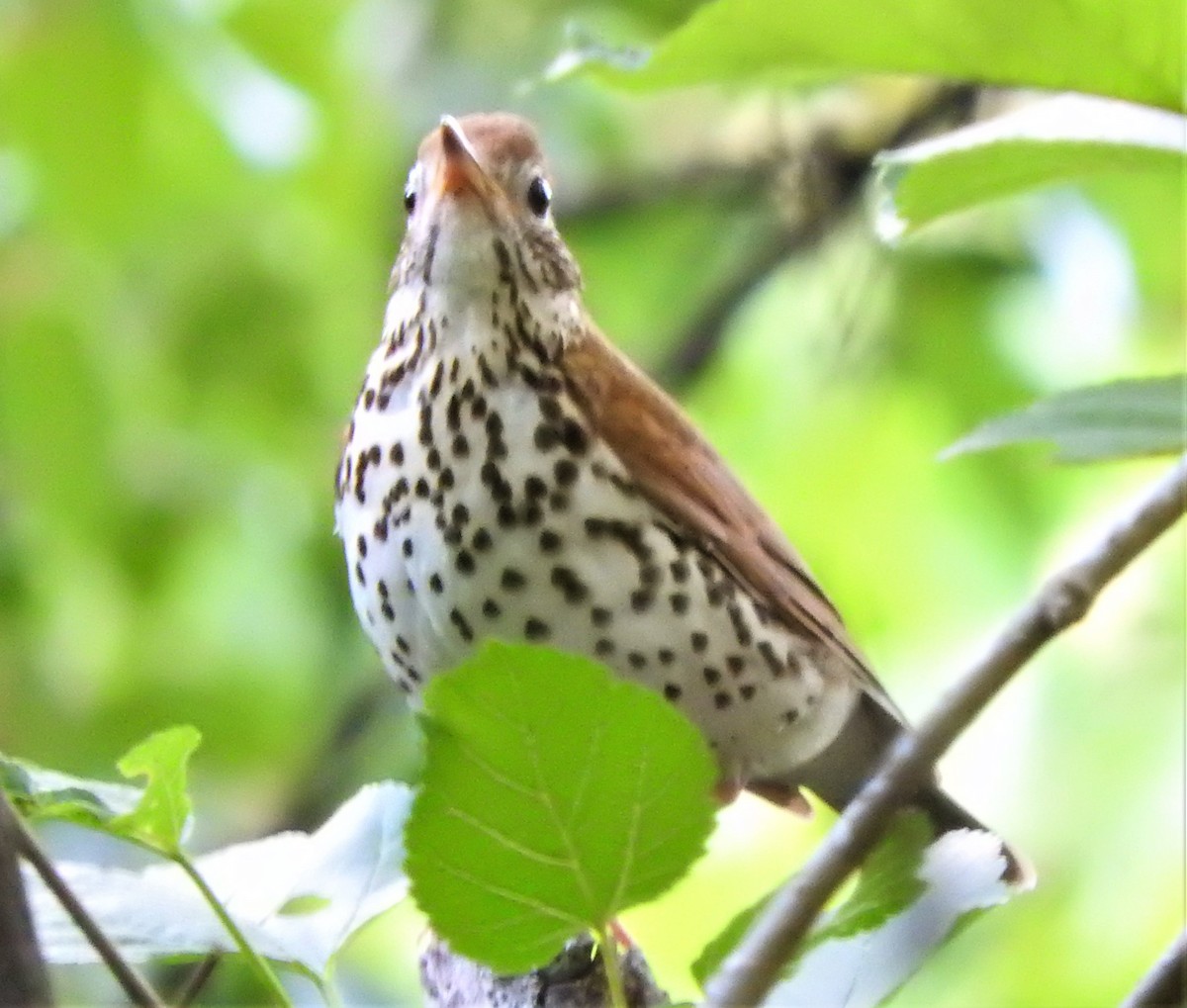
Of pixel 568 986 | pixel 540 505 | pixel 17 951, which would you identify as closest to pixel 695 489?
pixel 540 505

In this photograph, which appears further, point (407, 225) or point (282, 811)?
point (282, 811)

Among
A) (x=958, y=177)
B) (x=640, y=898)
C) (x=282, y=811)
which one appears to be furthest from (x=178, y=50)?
(x=640, y=898)

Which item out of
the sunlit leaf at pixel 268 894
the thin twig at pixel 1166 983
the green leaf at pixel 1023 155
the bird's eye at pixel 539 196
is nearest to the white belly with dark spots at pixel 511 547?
the bird's eye at pixel 539 196

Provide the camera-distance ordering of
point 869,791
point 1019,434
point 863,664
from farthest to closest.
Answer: point 863,664 < point 1019,434 < point 869,791

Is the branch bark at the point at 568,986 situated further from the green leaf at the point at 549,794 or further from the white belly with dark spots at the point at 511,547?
the green leaf at the point at 549,794

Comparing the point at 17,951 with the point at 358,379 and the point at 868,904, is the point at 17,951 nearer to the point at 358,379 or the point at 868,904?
the point at 868,904

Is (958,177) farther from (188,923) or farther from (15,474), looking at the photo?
(15,474)

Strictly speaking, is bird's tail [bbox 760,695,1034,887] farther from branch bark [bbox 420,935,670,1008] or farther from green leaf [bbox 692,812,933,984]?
green leaf [bbox 692,812,933,984]
